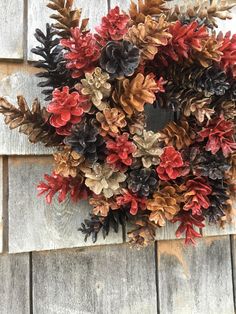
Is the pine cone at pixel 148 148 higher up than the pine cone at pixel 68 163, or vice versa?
the pine cone at pixel 148 148

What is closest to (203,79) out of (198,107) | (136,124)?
(198,107)

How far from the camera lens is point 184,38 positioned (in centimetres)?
80

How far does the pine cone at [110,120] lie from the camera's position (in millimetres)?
777

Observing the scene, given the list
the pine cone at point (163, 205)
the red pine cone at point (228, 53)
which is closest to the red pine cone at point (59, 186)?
the pine cone at point (163, 205)

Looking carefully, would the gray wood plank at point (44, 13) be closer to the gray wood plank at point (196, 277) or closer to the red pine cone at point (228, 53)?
the red pine cone at point (228, 53)

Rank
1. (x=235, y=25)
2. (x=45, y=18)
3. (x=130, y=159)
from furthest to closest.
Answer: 1. (x=235, y=25)
2. (x=45, y=18)
3. (x=130, y=159)

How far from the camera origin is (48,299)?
2.96 ft

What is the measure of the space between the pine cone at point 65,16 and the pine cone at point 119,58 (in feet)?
0.29

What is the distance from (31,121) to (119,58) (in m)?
0.19

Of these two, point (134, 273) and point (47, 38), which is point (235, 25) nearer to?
point (47, 38)

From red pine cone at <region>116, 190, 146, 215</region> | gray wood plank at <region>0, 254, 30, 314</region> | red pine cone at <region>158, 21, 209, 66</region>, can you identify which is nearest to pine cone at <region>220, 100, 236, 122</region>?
red pine cone at <region>158, 21, 209, 66</region>

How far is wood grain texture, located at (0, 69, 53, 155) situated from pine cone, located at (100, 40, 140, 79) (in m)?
0.18

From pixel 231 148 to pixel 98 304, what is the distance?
1.41 feet

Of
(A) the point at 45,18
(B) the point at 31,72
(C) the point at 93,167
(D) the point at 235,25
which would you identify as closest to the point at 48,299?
(C) the point at 93,167
